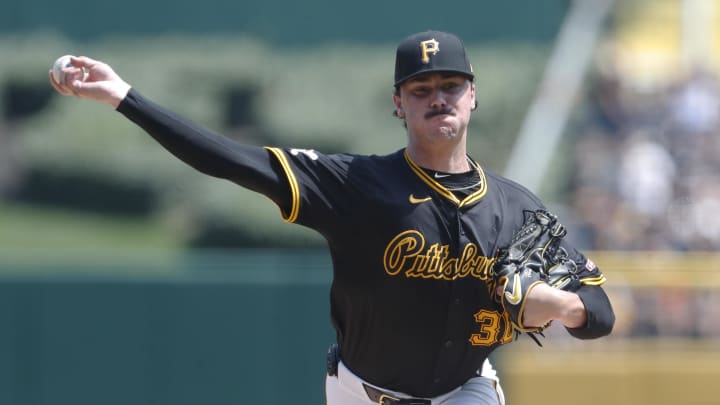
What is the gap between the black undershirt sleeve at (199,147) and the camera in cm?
374

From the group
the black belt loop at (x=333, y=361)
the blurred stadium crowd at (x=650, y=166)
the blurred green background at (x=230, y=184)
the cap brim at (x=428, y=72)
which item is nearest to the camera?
the cap brim at (x=428, y=72)

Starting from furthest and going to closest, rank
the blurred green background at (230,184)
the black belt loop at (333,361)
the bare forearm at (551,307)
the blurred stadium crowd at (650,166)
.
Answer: the blurred stadium crowd at (650,166) < the blurred green background at (230,184) < the black belt loop at (333,361) < the bare forearm at (551,307)

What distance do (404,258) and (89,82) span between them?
1.21 m

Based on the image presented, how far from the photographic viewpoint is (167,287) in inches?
337

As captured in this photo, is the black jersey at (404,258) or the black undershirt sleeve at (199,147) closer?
the black undershirt sleeve at (199,147)

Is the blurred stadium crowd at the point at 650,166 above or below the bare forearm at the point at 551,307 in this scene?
above

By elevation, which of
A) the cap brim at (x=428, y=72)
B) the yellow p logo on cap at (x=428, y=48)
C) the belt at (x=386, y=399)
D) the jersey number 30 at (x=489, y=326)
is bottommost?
the belt at (x=386, y=399)

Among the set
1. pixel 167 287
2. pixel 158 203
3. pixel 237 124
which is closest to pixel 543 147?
pixel 237 124

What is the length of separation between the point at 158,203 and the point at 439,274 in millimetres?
8073

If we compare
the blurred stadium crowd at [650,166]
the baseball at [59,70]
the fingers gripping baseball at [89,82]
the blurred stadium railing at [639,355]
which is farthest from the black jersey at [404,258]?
the blurred stadium crowd at [650,166]

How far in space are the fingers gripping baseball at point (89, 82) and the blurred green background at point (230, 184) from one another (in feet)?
16.0

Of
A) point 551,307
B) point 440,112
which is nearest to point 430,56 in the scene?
point 440,112

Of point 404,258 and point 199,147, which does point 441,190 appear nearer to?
point 404,258

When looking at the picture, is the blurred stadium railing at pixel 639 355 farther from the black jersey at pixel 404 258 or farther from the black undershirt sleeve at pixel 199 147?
the black undershirt sleeve at pixel 199 147
